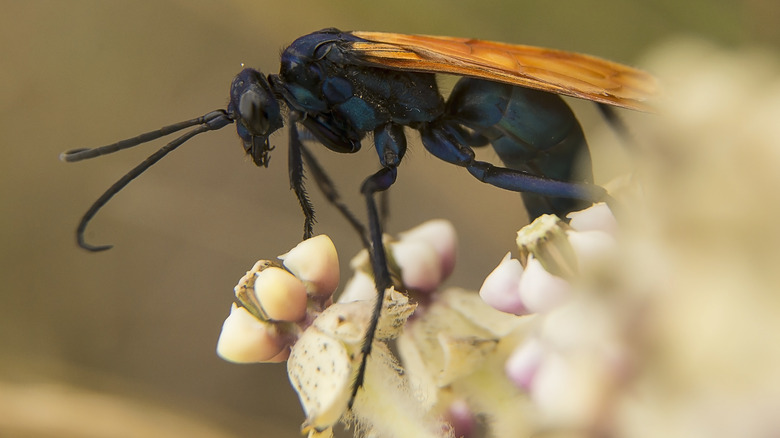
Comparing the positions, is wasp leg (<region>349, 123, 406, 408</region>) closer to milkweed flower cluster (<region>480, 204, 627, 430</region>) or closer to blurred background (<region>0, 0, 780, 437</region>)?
milkweed flower cluster (<region>480, 204, 627, 430</region>)

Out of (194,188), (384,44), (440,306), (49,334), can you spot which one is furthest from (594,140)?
(49,334)

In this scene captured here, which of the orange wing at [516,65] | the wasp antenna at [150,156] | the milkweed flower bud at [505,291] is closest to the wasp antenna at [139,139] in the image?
the wasp antenna at [150,156]

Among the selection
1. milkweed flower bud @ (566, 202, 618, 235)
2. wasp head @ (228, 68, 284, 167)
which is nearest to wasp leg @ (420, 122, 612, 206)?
milkweed flower bud @ (566, 202, 618, 235)

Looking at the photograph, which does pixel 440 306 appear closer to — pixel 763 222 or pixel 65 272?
pixel 763 222

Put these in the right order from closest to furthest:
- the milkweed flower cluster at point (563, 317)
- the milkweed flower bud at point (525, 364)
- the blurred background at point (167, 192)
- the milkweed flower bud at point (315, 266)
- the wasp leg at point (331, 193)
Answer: the milkweed flower cluster at point (563, 317) → the milkweed flower bud at point (525, 364) → the milkweed flower bud at point (315, 266) → the wasp leg at point (331, 193) → the blurred background at point (167, 192)

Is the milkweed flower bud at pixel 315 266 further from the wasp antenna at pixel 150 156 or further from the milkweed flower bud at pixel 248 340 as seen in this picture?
the wasp antenna at pixel 150 156
